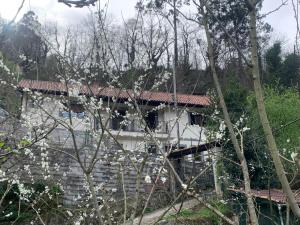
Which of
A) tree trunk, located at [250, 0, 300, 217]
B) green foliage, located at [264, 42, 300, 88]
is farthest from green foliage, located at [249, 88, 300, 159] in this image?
tree trunk, located at [250, 0, 300, 217]

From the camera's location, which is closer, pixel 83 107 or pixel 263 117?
pixel 263 117

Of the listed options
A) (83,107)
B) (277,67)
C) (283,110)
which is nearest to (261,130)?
(83,107)

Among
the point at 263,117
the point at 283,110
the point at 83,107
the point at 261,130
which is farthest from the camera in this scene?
the point at 283,110

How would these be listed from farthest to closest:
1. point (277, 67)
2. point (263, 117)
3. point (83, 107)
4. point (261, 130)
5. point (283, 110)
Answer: point (277, 67) → point (283, 110) → point (261, 130) → point (83, 107) → point (263, 117)

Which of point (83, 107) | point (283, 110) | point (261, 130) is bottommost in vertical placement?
point (261, 130)

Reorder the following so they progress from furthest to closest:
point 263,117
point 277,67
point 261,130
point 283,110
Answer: point 277,67 < point 283,110 < point 261,130 < point 263,117

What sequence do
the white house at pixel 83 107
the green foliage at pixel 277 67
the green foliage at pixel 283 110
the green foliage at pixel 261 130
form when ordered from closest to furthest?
the white house at pixel 83 107 → the green foliage at pixel 261 130 → the green foliage at pixel 283 110 → the green foliage at pixel 277 67

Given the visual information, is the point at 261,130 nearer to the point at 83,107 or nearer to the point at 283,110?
the point at 83,107

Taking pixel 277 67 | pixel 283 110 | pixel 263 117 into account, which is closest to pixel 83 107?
pixel 263 117

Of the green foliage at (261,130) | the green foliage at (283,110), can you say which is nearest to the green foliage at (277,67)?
the green foliage at (261,130)

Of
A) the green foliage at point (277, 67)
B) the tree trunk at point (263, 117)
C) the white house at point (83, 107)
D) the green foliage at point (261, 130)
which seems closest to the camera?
the tree trunk at point (263, 117)

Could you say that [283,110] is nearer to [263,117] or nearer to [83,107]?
[83,107]

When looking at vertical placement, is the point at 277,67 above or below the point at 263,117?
above

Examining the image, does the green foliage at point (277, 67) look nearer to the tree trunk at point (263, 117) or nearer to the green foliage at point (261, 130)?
the green foliage at point (261, 130)
